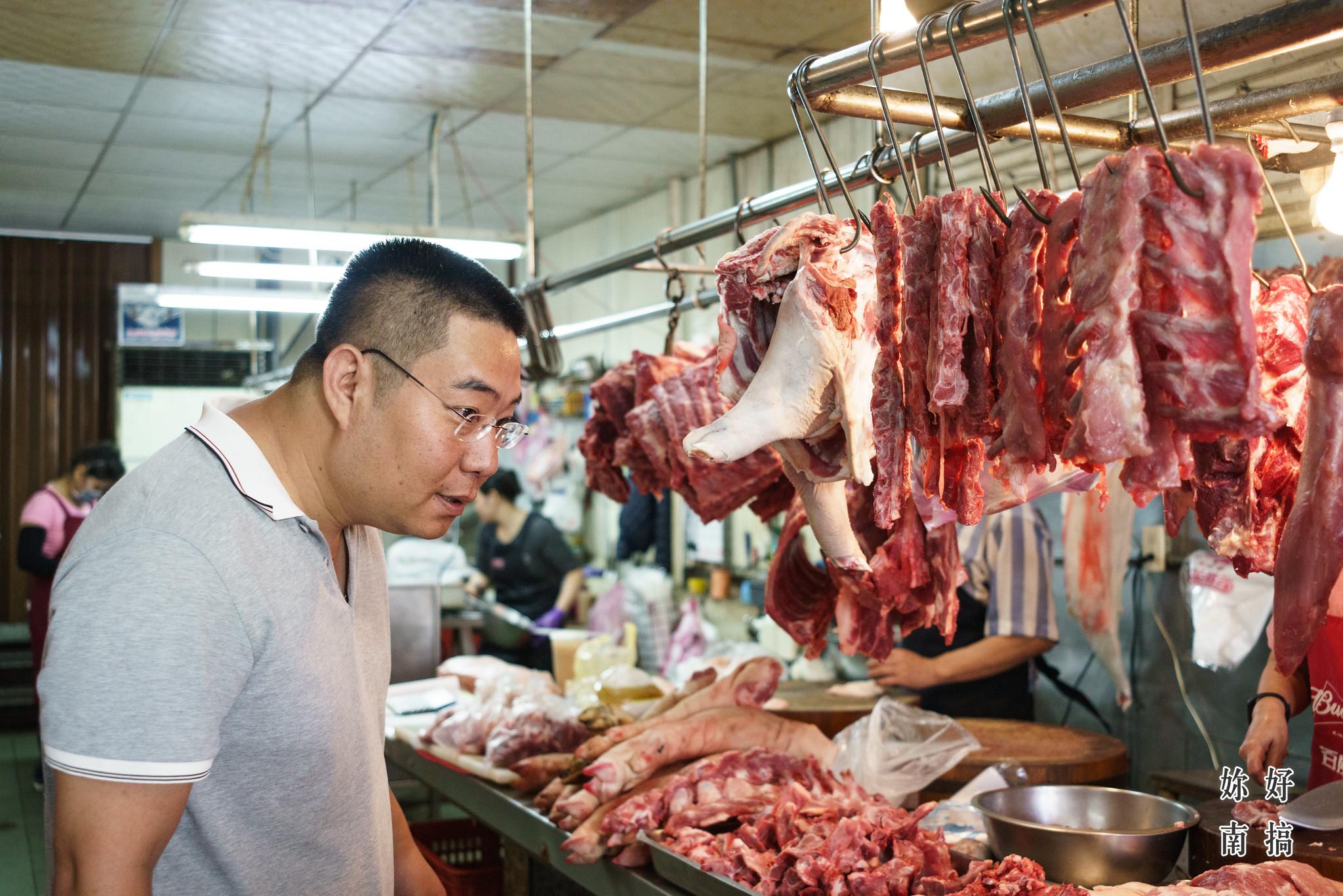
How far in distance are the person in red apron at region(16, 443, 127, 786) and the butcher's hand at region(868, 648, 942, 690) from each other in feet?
18.7

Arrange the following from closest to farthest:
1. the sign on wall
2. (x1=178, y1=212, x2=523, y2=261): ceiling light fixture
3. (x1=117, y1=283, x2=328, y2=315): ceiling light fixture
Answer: (x1=178, y1=212, x2=523, y2=261): ceiling light fixture
(x1=117, y1=283, x2=328, y2=315): ceiling light fixture
the sign on wall

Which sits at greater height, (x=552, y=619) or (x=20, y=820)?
(x=552, y=619)

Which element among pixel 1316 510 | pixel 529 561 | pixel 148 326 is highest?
pixel 148 326

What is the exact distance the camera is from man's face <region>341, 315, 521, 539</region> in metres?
1.97

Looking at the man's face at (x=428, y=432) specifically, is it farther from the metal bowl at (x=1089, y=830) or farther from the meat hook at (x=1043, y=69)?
the metal bowl at (x=1089, y=830)

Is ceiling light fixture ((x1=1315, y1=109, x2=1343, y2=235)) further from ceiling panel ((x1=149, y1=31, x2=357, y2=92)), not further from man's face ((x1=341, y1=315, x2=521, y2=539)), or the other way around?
ceiling panel ((x1=149, y1=31, x2=357, y2=92))

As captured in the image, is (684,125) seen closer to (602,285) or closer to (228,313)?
(602,285)

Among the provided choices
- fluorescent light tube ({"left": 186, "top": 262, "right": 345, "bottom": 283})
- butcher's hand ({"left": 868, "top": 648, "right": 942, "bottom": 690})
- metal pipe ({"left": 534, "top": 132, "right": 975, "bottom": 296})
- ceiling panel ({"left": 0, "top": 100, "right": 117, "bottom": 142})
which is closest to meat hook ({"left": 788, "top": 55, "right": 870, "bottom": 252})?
metal pipe ({"left": 534, "top": 132, "right": 975, "bottom": 296})

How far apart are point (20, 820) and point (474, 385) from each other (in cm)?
701

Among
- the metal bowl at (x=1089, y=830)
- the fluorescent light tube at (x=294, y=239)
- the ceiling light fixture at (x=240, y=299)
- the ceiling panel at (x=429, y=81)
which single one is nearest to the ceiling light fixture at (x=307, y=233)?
the fluorescent light tube at (x=294, y=239)

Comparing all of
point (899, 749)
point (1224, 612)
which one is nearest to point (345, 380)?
point (899, 749)

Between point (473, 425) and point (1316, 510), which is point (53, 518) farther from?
point (1316, 510)

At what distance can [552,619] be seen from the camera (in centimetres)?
802

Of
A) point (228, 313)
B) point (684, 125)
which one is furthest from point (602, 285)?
point (228, 313)
